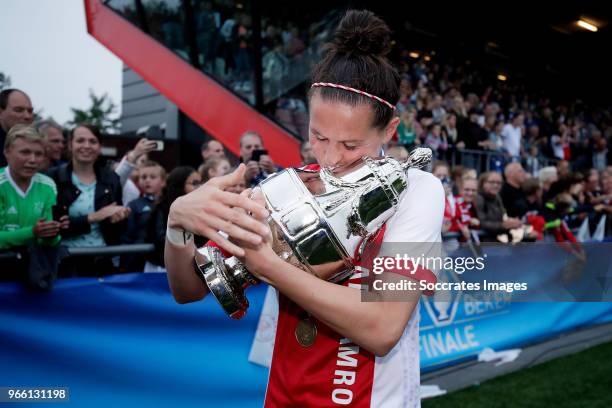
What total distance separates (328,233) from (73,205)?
3.14m

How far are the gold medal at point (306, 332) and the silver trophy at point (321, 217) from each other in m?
0.27

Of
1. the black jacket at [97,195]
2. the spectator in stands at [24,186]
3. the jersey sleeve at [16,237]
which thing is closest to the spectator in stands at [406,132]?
the black jacket at [97,195]

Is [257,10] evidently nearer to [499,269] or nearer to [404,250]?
[499,269]

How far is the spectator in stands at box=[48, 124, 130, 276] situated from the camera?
3.56 meters

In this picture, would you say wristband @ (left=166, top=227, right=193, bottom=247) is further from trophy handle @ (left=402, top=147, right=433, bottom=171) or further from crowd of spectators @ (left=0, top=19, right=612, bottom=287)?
crowd of spectators @ (left=0, top=19, right=612, bottom=287)

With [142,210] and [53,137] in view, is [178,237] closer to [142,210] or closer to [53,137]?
[142,210]

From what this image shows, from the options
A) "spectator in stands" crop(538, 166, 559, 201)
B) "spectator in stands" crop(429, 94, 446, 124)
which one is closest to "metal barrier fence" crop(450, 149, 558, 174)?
"spectator in stands" crop(429, 94, 446, 124)

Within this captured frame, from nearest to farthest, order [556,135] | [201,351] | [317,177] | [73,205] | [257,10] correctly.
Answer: [317,177], [201,351], [73,205], [257,10], [556,135]

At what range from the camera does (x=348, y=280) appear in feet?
4.74

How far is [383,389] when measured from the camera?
1460mm

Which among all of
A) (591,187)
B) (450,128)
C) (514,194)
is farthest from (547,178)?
(450,128)

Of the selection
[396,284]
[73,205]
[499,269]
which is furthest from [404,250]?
[73,205]

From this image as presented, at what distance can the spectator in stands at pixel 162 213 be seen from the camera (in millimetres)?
3438

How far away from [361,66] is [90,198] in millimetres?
2996
